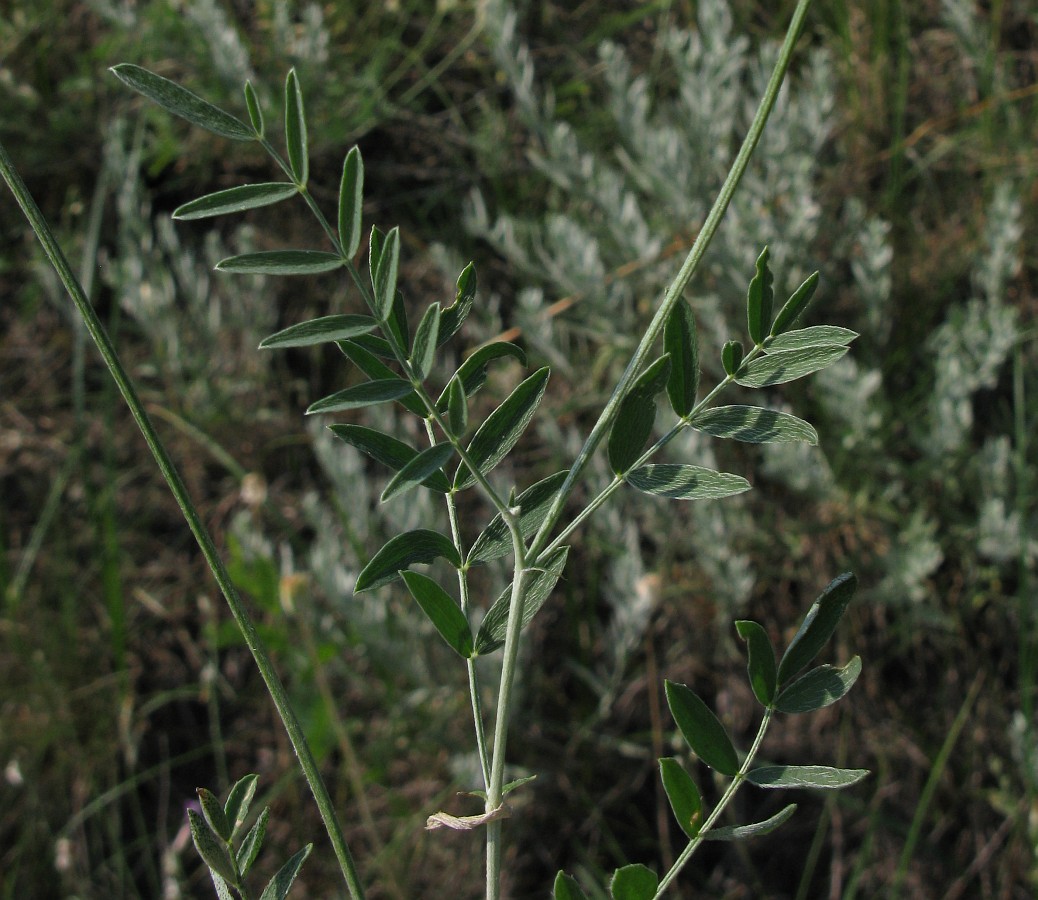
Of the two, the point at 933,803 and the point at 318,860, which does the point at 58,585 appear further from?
the point at 933,803

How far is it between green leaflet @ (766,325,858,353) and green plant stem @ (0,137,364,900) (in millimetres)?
249

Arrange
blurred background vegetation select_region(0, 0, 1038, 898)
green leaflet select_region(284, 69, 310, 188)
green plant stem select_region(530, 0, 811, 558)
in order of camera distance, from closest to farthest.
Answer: green plant stem select_region(530, 0, 811, 558), green leaflet select_region(284, 69, 310, 188), blurred background vegetation select_region(0, 0, 1038, 898)

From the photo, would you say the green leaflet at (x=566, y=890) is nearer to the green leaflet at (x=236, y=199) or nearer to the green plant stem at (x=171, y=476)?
the green plant stem at (x=171, y=476)

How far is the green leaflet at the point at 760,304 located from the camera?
1.51 feet

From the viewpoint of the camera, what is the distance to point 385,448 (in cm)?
49

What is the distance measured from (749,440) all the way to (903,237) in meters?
1.77

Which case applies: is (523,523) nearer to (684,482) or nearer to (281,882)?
(684,482)

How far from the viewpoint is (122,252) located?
2.26 meters

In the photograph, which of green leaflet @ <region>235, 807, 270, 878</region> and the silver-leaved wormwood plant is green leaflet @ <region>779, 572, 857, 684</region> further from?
green leaflet @ <region>235, 807, 270, 878</region>

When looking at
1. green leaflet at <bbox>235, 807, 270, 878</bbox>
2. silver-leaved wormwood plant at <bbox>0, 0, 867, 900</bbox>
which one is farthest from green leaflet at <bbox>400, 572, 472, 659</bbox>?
green leaflet at <bbox>235, 807, 270, 878</bbox>

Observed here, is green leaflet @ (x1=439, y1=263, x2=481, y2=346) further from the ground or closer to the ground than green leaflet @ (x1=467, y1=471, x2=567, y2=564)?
further from the ground

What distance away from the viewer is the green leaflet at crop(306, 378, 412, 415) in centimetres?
43

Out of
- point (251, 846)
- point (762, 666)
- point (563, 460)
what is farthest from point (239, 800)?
point (563, 460)

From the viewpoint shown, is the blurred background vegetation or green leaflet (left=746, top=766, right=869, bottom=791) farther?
the blurred background vegetation
